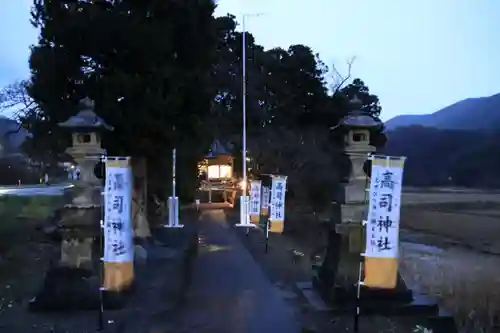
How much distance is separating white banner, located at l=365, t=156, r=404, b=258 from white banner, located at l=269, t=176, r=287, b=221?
29.3 feet

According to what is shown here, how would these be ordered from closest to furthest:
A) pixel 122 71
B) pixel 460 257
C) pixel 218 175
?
pixel 122 71 < pixel 460 257 < pixel 218 175

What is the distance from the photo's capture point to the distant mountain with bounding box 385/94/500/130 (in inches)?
3629

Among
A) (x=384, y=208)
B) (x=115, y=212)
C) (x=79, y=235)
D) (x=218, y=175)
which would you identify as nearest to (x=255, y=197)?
(x=79, y=235)

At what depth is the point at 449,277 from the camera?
49.6 feet

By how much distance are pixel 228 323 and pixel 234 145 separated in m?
21.3

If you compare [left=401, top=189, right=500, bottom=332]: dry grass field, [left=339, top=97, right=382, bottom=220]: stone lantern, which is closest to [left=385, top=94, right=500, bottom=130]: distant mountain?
[left=401, top=189, right=500, bottom=332]: dry grass field

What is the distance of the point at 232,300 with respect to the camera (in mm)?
8320

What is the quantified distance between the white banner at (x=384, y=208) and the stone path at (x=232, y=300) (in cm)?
152

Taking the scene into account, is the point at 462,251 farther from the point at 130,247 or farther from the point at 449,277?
the point at 130,247

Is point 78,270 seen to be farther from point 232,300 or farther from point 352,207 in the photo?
point 352,207

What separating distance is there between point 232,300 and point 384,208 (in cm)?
305

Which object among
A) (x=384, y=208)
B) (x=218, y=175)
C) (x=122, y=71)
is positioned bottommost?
(x=218, y=175)

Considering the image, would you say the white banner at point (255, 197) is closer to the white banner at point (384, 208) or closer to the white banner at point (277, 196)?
the white banner at point (277, 196)

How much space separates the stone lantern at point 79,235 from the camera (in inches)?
295
